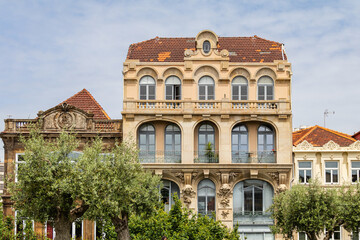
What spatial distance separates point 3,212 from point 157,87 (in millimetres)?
14990

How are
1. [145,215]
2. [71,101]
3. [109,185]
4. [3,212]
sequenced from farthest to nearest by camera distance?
[71,101] → [3,212] → [145,215] → [109,185]

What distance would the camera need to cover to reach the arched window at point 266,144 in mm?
55688

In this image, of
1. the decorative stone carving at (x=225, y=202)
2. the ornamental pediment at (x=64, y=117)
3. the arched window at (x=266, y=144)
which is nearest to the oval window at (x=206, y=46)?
the arched window at (x=266, y=144)

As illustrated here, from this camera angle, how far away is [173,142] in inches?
2213

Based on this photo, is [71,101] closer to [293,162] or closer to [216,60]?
[216,60]

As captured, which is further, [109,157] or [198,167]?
[198,167]

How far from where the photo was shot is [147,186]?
48.2 metres

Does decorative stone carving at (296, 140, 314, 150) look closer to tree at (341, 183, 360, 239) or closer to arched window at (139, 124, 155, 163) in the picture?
tree at (341, 183, 360, 239)

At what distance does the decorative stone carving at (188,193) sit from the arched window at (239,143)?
13.5 ft

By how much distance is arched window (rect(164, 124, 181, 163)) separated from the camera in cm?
5575

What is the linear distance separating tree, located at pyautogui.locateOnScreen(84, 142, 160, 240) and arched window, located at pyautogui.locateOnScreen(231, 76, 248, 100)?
1531 cm

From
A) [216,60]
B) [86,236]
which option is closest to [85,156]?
[86,236]

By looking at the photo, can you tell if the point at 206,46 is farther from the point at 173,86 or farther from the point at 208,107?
the point at 208,107

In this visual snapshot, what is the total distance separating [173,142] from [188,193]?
425 cm
